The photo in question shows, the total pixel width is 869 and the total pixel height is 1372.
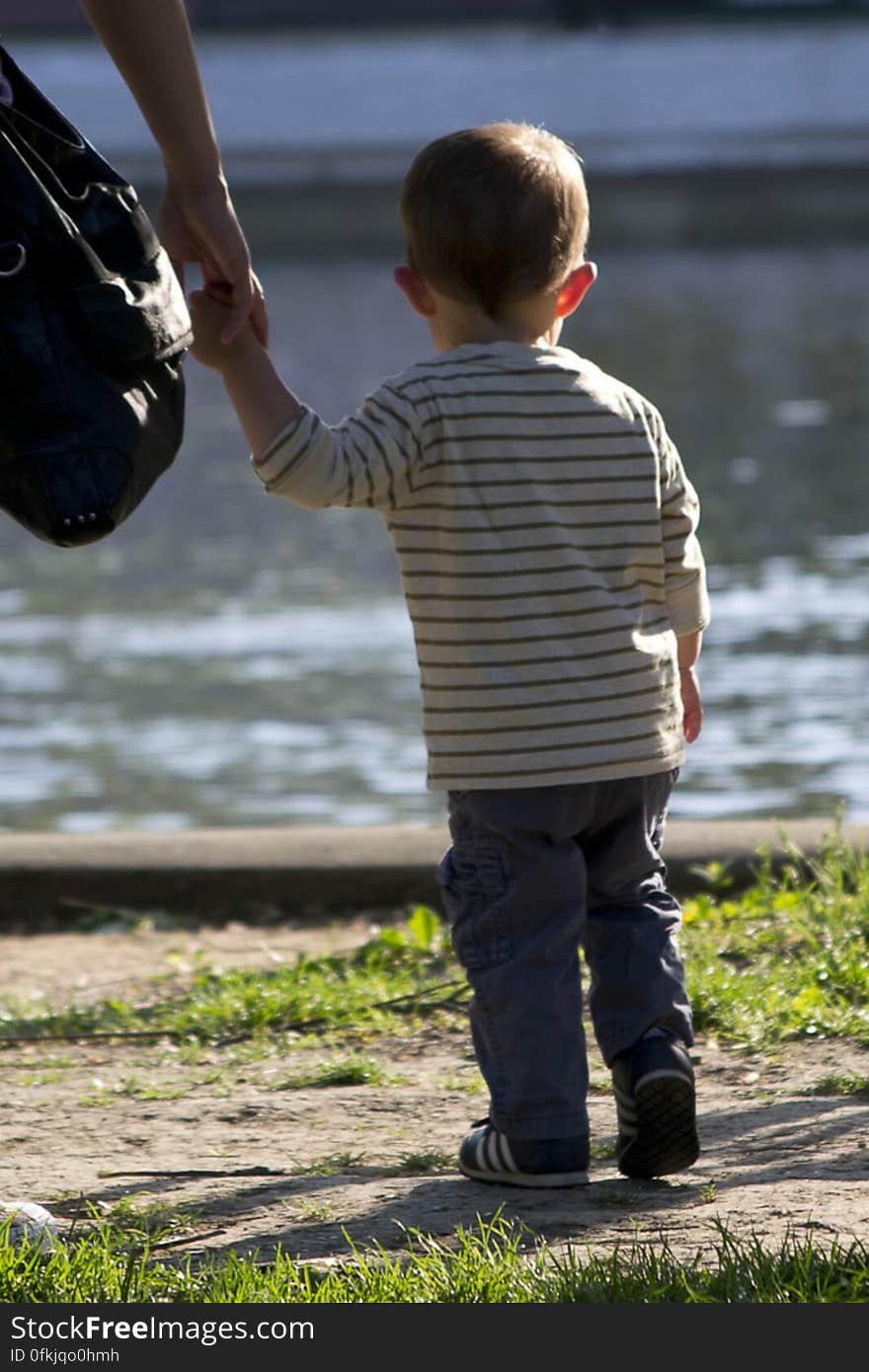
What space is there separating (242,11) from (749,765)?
24.1 m

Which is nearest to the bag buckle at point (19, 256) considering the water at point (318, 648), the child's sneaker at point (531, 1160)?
the child's sneaker at point (531, 1160)

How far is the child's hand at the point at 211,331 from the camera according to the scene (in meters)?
2.88

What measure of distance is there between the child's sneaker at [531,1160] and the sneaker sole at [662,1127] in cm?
7

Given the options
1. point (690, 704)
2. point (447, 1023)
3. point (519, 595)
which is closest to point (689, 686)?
point (690, 704)

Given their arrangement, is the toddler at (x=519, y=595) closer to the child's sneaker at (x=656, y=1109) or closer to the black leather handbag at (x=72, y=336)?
the child's sneaker at (x=656, y=1109)

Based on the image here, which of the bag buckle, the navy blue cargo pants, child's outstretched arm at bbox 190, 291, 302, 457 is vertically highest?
the bag buckle

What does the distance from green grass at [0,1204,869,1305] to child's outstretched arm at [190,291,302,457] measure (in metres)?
→ 0.95

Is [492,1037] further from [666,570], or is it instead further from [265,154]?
[265,154]

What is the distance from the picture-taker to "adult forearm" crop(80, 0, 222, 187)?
2885 mm

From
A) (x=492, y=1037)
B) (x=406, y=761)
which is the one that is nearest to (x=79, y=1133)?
(x=492, y=1037)

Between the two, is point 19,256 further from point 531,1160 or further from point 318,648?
point 318,648

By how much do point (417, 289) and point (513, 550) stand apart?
37cm

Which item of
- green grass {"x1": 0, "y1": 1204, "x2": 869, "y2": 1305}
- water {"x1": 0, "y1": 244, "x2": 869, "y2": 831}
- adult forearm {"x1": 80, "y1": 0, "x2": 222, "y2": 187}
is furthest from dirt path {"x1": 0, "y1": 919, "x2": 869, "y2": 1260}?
water {"x1": 0, "y1": 244, "x2": 869, "y2": 831}

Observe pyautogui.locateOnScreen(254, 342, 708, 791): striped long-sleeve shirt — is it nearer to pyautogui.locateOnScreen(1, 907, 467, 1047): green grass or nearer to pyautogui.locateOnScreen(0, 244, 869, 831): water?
pyautogui.locateOnScreen(1, 907, 467, 1047): green grass
